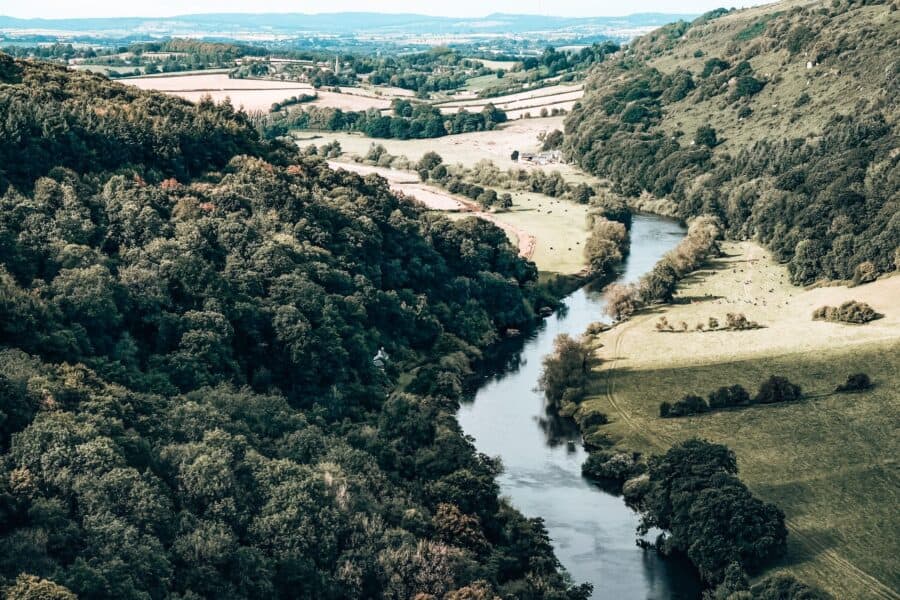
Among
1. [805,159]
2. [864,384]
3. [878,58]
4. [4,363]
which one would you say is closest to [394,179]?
[805,159]

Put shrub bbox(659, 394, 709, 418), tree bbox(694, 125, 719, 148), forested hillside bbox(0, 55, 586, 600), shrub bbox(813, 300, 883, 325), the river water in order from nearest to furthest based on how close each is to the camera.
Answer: forested hillside bbox(0, 55, 586, 600) < the river water < shrub bbox(659, 394, 709, 418) < shrub bbox(813, 300, 883, 325) < tree bbox(694, 125, 719, 148)

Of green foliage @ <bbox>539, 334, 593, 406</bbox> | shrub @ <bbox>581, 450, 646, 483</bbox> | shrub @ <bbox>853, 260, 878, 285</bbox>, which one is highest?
shrub @ <bbox>853, 260, 878, 285</bbox>

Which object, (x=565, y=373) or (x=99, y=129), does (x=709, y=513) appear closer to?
(x=565, y=373)

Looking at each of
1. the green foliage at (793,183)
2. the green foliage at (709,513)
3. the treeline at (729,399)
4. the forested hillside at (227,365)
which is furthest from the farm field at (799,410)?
the forested hillside at (227,365)

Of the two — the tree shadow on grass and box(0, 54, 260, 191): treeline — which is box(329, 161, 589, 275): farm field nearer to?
the tree shadow on grass

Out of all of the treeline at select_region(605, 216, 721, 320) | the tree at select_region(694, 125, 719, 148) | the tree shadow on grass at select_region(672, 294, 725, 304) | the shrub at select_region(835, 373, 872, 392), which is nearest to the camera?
the shrub at select_region(835, 373, 872, 392)

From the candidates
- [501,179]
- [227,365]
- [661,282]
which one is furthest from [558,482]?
[501,179]

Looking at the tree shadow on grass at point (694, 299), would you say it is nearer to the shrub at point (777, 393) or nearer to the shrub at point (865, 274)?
the shrub at point (865, 274)

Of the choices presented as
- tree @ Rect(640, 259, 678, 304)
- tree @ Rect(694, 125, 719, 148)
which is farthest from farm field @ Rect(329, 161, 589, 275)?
tree @ Rect(694, 125, 719, 148)
